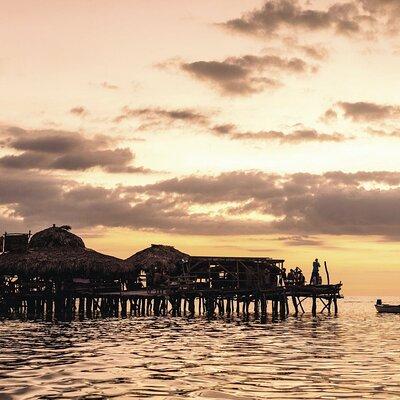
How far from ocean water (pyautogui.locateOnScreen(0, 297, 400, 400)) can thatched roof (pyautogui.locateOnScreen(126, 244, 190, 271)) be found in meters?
23.3

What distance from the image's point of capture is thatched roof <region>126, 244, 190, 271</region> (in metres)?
55.7

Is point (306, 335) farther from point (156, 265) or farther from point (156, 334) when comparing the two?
point (156, 265)

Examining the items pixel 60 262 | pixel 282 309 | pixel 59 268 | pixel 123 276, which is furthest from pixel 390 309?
pixel 59 268

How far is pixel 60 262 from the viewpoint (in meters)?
49.5

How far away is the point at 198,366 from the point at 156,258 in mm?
36764

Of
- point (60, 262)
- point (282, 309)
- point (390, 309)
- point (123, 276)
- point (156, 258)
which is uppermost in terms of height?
point (156, 258)

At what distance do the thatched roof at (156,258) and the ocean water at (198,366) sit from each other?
2327 cm

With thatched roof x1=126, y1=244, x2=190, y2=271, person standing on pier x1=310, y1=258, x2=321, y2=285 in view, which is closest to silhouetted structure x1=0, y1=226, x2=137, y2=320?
thatched roof x1=126, y1=244, x2=190, y2=271

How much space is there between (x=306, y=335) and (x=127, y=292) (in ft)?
71.2

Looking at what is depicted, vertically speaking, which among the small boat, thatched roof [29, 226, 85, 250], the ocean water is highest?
thatched roof [29, 226, 85, 250]

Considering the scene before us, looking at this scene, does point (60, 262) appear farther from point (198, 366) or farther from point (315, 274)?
point (198, 366)

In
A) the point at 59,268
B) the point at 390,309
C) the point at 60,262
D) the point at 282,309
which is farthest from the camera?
the point at 390,309

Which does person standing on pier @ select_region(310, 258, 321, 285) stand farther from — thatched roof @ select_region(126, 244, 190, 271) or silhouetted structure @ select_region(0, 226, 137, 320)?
silhouetted structure @ select_region(0, 226, 137, 320)

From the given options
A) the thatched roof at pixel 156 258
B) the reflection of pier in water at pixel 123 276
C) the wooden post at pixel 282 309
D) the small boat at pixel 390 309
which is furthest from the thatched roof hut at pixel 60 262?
the small boat at pixel 390 309
